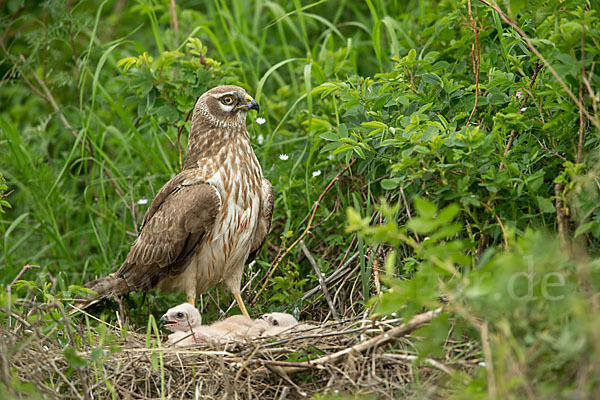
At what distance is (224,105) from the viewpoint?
4973 millimetres

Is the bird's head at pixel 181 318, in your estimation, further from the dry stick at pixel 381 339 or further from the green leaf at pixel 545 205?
the green leaf at pixel 545 205

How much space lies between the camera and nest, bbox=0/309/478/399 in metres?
3.44

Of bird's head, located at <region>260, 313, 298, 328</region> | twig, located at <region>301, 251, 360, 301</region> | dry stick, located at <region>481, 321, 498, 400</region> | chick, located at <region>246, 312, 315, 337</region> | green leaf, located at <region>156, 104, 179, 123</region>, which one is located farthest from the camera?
green leaf, located at <region>156, 104, 179, 123</region>

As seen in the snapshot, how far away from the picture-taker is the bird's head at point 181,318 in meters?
4.56

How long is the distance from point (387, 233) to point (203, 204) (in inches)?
80.4

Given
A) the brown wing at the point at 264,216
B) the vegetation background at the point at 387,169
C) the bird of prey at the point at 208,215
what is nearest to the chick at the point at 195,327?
the bird of prey at the point at 208,215

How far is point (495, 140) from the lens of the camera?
14.2ft

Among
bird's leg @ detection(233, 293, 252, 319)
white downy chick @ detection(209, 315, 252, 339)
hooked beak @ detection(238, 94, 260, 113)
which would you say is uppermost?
hooked beak @ detection(238, 94, 260, 113)

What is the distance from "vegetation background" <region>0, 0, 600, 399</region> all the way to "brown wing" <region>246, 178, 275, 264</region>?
0.14 m

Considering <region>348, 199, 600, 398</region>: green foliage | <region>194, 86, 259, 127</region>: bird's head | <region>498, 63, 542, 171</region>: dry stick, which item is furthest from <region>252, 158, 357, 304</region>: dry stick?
<region>348, 199, 600, 398</region>: green foliage

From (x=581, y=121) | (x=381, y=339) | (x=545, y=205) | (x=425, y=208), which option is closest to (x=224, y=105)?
(x=381, y=339)

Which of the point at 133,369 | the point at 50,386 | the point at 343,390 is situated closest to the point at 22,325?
the point at 50,386

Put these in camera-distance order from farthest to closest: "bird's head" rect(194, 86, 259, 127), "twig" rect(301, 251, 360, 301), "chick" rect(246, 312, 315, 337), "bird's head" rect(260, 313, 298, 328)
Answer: "bird's head" rect(194, 86, 259, 127) < "twig" rect(301, 251, 360, 301) < "bird's head" rect(260, 313, 298, 328) < "chick" rect(246, 312, 315, 337)

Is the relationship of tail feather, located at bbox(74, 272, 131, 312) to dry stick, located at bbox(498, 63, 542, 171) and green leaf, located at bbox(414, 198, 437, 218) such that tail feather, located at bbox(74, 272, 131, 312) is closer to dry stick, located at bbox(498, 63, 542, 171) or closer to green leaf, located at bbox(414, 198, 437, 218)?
dry stick, located at bbox(498, 63, 542, 171)
